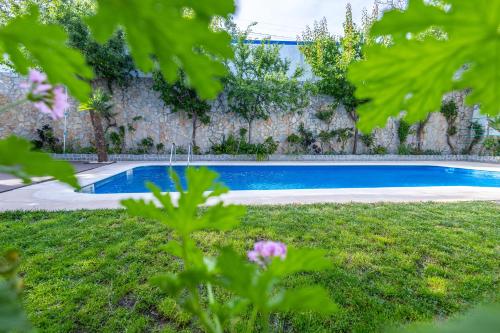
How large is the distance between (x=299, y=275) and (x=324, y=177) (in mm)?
8655

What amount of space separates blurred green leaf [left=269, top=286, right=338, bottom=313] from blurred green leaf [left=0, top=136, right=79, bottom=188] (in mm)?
314

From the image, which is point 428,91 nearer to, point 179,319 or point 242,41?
point 179,319

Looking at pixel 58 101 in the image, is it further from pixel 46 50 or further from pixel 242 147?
pixel 242 147

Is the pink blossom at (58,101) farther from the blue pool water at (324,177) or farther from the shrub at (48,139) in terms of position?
the shrub at (48,139)

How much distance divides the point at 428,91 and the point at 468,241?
13.9 feet

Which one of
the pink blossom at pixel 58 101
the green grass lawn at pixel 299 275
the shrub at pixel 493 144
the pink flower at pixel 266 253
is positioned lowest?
the green grass lawn at pixel 299 275

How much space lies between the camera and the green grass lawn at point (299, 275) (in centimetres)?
215

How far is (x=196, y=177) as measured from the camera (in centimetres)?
49

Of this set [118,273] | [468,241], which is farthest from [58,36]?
[468,241]

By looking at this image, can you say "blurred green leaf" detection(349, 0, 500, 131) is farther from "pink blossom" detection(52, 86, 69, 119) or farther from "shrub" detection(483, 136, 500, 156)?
"shrub" detection(483, 136, 500, 156)

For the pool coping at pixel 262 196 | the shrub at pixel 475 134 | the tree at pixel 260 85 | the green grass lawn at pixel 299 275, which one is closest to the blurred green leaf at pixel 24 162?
the green grass lawn at pixel 299 275

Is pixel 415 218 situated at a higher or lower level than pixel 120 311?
higher

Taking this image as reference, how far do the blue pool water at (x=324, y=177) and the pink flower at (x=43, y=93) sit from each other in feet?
26.7

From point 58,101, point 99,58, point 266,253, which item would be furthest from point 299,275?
point 99,58
